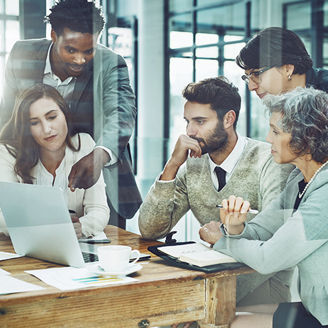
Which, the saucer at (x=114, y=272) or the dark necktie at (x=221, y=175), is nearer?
the saucer at (x=114, y=272)

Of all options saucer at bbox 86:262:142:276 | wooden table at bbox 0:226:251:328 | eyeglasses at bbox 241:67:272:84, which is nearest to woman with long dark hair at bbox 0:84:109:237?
wooden table at bbox 0:226:251:328

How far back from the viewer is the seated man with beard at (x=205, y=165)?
2.28m

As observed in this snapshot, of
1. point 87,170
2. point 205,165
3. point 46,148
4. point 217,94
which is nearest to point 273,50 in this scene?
point 217,94

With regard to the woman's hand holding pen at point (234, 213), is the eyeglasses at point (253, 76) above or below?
above

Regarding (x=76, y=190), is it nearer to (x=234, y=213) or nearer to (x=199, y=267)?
(x=234, y=213)

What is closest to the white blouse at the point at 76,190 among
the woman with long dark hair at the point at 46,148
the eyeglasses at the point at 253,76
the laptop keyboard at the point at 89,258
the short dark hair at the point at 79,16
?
the woman with long dark hair at the point at 46,148

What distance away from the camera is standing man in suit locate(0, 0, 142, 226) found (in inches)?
88.4

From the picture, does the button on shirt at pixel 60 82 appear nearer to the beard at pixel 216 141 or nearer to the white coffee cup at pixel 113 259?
the beard at pixel 216 141

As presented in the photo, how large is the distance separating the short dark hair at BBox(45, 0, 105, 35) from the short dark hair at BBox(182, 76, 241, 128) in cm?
46

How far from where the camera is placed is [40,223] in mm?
1890

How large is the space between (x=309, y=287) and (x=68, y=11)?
143 centimetres

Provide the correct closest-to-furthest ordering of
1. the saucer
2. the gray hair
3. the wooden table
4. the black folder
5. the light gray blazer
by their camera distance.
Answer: the wooden table → the saucer → the black folder → the light gray blazer → the gray hair

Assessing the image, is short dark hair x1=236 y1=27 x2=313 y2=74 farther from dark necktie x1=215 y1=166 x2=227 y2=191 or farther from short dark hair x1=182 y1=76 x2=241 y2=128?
dark necktie x1=215 y1=166 x2=227 y2=191

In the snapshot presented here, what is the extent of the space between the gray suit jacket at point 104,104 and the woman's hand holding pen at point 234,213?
381 mm
